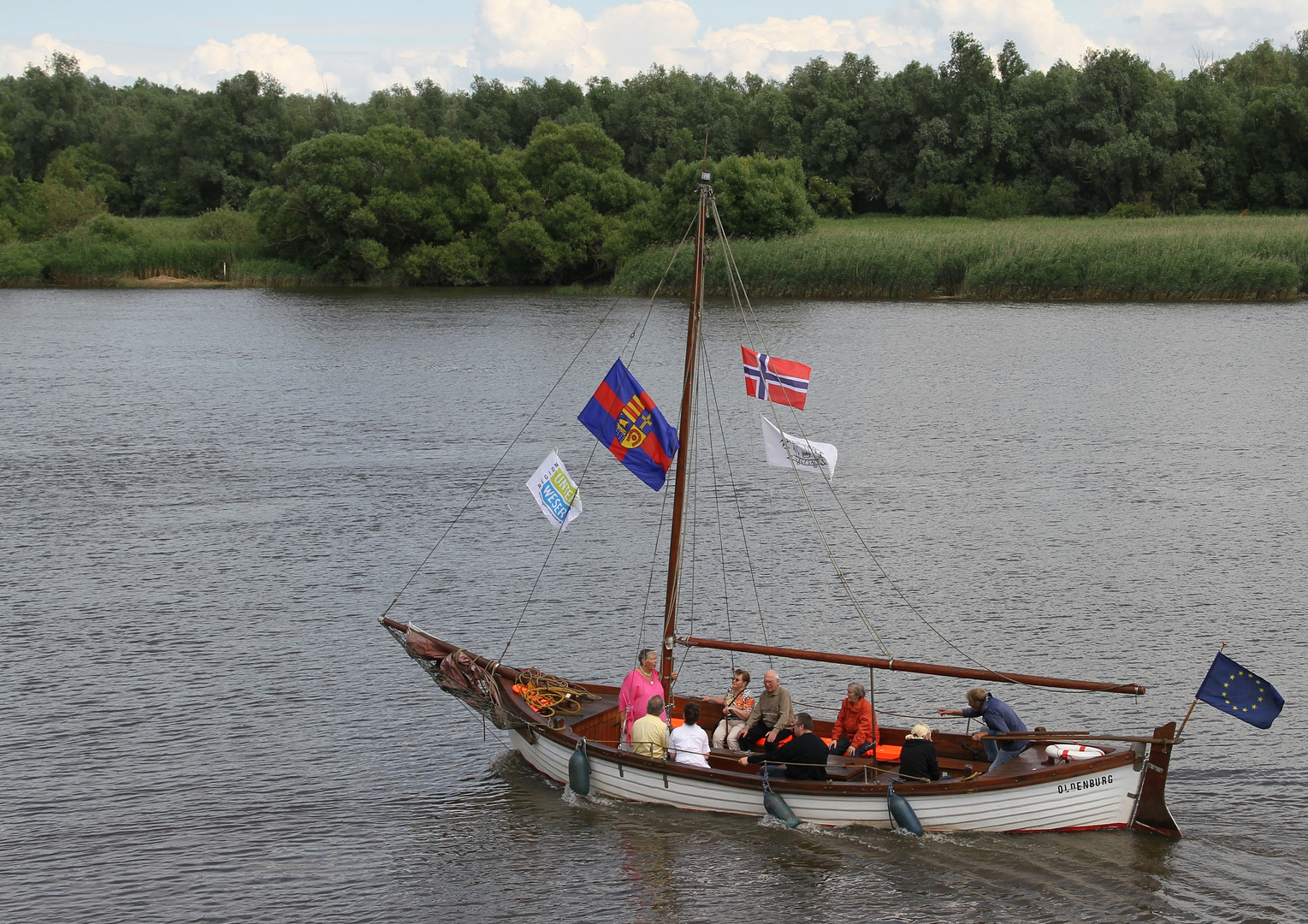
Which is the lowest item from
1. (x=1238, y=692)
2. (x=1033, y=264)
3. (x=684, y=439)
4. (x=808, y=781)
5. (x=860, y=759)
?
(x=808, y=781)

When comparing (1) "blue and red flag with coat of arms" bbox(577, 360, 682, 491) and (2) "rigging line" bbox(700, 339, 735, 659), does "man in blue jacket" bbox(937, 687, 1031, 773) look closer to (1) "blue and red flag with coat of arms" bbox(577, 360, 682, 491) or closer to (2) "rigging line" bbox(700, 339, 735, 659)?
(1) "blue and red flag with coat of arms" bbox(577, 360, 682, 491)

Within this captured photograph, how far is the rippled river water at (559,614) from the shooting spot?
47.6ft

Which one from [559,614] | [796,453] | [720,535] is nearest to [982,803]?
[796,453]

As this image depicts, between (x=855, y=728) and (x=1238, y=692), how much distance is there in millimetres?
4455

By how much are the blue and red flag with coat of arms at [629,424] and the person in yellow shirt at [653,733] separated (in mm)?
3214

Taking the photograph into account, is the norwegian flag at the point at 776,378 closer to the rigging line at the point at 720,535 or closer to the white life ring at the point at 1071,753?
the rigging line at the point at 720,535

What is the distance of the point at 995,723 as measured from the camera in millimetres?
15180

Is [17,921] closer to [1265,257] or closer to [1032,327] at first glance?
[1032,327]

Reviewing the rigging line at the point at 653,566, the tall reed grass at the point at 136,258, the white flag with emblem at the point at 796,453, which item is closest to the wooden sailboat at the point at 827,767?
the white flag with emblem at the point at 796,453

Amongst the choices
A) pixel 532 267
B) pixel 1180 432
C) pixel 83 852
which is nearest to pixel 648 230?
pixel 532 267

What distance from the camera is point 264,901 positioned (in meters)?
14.2

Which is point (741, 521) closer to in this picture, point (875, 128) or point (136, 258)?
point (136, 258)

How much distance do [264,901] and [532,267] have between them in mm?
80333

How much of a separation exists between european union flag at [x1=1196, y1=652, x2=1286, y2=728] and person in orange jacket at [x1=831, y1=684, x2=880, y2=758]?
3866 millimetres
